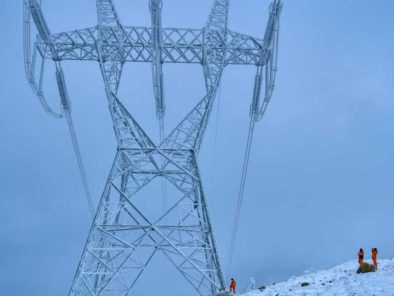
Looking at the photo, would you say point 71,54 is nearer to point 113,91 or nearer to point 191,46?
point 113,91

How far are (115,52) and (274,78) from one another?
757 cm

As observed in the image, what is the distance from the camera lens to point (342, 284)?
24.5m

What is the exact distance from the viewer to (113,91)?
1166 inches

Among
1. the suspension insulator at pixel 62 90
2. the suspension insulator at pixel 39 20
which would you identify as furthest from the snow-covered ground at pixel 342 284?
the suspension insulator at pixel 39 20

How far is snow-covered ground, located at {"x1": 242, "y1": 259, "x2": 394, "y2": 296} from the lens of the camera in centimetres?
2288

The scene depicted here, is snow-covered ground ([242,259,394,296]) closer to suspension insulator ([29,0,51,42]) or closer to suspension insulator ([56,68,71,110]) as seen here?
suspension insulator ([56,68,71,110])

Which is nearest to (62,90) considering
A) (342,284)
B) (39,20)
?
(39,20)

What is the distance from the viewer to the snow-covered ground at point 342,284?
2288 centimetres

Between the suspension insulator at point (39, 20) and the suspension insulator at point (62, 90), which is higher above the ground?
the suspension insulator at point (39, 20)

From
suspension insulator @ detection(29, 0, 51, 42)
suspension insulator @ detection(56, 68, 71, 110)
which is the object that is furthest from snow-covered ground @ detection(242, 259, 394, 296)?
suspension insulator @ detection(29, 0, 51, 42)

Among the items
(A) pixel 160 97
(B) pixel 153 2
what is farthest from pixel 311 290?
(B) pixel 153 2

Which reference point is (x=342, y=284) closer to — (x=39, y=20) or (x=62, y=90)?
(x=62, y=90)

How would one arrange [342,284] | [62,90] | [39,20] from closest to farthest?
[342,284] < [39,20] < [62,90]

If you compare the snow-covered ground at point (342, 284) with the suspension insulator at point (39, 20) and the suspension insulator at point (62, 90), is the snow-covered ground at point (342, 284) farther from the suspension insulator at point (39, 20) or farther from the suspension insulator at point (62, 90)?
the suspension insulator at point (39, 20)
